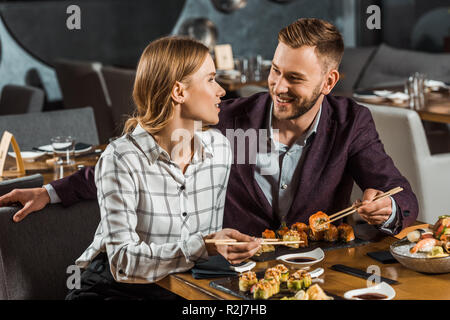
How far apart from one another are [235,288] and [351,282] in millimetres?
279

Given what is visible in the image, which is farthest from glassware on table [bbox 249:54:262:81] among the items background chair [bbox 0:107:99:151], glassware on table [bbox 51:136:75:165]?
glassware on table [bbox 51:136:75:165]

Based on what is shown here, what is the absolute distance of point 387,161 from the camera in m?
2.32

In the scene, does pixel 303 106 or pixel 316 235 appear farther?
pixel 303 106

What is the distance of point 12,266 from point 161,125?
0.70 m

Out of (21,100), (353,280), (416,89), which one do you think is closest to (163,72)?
(353,280)

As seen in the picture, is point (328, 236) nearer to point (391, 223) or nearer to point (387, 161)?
point (391, 223)

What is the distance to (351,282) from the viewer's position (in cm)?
174

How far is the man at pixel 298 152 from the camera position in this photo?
231cm

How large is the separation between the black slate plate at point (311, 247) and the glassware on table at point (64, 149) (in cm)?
156

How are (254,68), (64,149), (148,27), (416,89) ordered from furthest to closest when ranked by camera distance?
(148,27), (254,68), (416,89), (64,149)

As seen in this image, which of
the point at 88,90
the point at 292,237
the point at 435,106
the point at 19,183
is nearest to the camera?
the point at 292,237

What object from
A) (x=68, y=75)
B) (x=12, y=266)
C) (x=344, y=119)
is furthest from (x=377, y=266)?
(x=68, y=75)

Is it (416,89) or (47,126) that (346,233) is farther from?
(416,89)
